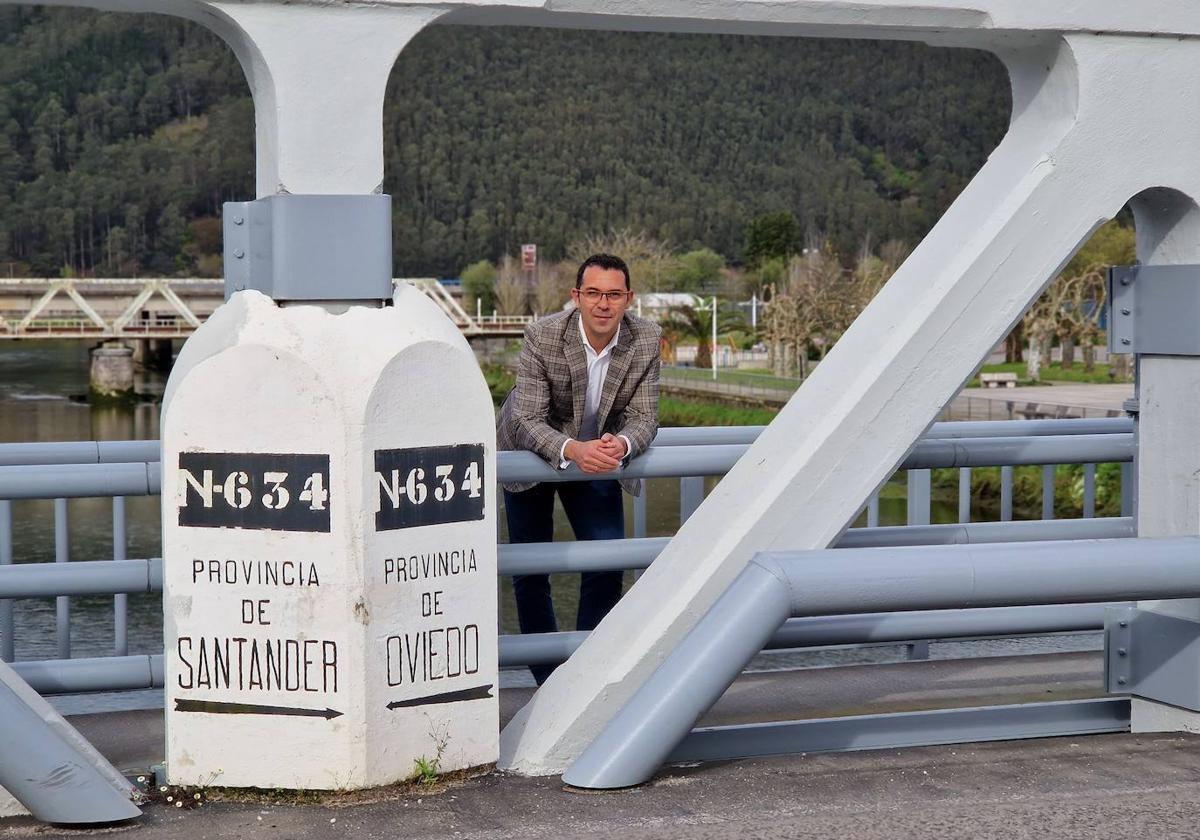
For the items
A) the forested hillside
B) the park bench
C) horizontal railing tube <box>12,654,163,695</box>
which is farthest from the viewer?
the forested hillside

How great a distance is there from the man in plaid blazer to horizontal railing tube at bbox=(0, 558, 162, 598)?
1147mm

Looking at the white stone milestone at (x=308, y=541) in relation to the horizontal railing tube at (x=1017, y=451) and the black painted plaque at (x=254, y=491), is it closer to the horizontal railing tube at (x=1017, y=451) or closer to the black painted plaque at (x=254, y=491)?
the black painted plaque at (x=254, y=491)

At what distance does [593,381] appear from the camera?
504 centimetres

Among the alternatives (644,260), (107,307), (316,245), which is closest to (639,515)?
(316,245)

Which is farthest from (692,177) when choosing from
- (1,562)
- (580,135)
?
(1,562)

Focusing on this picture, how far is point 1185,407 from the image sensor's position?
4574mm

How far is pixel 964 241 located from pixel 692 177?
15274cm

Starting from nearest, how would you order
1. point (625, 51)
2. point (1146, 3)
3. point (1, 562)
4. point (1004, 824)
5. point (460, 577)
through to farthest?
point (1004, 824) → point (460, 577) → point (1146, 3) → point (1, 562) → point (625, 51)

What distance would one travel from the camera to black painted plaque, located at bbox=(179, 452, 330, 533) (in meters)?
3.80

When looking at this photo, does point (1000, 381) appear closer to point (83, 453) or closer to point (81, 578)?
point (83, 453)

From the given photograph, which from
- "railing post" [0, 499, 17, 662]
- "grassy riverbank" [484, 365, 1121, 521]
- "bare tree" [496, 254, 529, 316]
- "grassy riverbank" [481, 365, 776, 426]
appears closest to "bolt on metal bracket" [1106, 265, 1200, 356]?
"railing post" [0, 499, 17, 662]

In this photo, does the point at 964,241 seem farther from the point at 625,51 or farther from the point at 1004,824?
the point at 625,51

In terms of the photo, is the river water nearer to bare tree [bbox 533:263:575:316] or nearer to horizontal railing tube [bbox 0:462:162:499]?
horizontal railing tube [bbox 0:462:162:499]

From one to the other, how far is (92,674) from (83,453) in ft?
3.82
